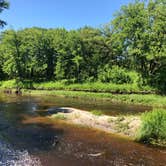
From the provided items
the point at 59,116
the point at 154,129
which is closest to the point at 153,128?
the point at 154,129

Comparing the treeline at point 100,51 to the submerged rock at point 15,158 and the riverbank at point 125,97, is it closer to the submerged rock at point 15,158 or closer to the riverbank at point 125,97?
the riverbank at point 125,97

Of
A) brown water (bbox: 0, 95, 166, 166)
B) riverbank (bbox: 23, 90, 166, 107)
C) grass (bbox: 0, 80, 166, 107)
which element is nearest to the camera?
brown water (bbox: 0, 95, 166, 166)

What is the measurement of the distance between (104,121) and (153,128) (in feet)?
17.9

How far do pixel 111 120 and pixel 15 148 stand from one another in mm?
7807

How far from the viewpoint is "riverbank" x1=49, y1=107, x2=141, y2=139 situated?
710 inches

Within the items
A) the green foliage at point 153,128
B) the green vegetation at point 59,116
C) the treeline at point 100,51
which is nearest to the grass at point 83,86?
the treeline at point 100,51

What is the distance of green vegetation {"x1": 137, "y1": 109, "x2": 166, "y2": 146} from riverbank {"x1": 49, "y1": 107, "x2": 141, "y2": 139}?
1027 millimetres

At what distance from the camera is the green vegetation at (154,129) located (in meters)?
15.4

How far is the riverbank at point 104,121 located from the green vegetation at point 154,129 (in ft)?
3.37

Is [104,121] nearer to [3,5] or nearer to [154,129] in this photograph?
[154,129]

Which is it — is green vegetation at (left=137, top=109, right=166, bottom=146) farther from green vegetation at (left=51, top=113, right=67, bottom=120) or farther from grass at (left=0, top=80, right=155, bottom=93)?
grass at (left=0, top=80, right=155, bottom=93)

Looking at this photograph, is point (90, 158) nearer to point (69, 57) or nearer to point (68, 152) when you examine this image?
point (68, 152)

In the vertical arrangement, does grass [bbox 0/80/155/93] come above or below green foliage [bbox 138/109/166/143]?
above

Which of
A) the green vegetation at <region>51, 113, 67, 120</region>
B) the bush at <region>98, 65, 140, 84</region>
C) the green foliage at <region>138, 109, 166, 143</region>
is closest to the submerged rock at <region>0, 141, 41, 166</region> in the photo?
the green foliage at <region>138, 109, 166, 143</region>
